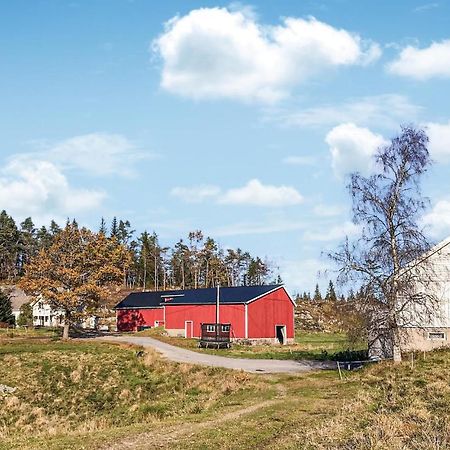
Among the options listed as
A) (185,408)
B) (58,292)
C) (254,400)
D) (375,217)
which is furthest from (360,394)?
(58,292)

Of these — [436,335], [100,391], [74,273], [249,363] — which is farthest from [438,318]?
[74,273]

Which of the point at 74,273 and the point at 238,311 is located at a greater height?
the point at 74,273

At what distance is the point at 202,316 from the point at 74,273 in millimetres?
16274

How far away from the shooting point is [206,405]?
26.5 metres

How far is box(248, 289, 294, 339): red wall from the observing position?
63250mm

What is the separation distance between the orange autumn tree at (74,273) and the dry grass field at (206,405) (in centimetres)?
1352

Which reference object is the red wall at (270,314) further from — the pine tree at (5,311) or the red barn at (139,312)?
the pine tree at (5,311)

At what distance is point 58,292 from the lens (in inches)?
2419

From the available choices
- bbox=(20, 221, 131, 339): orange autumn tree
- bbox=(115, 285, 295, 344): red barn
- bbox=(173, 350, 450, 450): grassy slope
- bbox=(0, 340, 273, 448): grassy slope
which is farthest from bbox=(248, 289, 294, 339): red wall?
bbox=(173, 350, 450, 450): grassy slope

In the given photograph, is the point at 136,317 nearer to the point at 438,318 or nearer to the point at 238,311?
the point at 238,311

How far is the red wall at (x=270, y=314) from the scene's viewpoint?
63250 mm

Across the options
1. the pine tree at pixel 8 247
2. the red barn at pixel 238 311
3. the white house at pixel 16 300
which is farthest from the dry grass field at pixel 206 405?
the pine tree at pixel 8 247

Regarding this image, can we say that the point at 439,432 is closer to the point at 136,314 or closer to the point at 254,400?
the point at 254,400

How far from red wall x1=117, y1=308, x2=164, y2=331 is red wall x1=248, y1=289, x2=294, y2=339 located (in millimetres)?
18414
